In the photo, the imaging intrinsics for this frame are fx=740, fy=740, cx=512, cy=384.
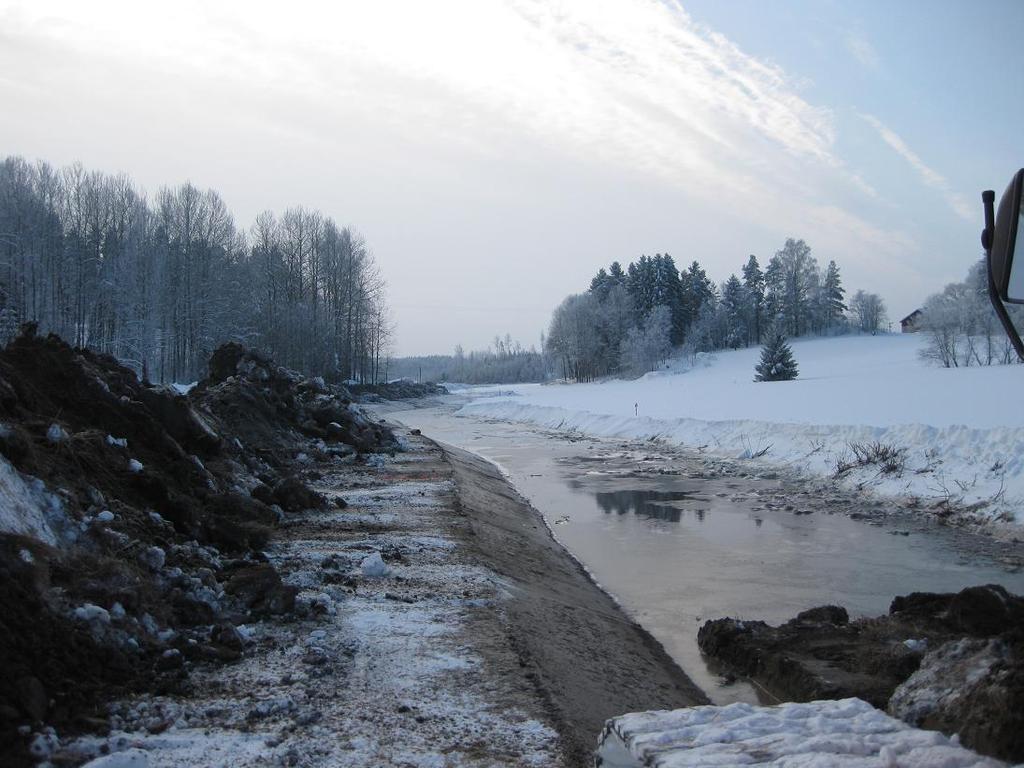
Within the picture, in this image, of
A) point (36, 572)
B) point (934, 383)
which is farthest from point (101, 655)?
point (934, 383)

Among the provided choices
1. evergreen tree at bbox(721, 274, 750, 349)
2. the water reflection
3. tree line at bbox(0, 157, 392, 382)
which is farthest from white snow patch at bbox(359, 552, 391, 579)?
evergreen tree at bbox(721, 274, 750, 349)

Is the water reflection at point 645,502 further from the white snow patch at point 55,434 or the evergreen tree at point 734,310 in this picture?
the evergreen tree at point 734,310

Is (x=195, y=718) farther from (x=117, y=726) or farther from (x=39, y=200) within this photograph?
(x=39, y=200)

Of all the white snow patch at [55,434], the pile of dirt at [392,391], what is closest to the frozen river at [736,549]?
the white snow patch at [55,434]

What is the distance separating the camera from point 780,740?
3.38 meters

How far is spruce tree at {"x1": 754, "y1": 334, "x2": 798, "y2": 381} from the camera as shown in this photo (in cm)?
4819

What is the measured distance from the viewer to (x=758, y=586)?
9992mm

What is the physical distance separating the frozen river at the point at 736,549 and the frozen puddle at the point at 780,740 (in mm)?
3076

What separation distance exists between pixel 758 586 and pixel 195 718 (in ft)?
24.7

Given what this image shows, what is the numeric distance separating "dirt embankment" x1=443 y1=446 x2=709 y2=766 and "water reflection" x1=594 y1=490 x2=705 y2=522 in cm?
349

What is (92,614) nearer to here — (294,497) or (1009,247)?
(1009,247)

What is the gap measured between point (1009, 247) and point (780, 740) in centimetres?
231

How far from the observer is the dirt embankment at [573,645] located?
5676mm

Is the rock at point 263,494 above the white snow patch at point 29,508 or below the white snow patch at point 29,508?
below
